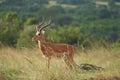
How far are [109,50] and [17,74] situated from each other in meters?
4.28

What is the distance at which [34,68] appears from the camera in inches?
308

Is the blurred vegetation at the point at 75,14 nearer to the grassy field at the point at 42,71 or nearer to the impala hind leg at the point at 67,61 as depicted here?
the grassy field at the point at 42,71

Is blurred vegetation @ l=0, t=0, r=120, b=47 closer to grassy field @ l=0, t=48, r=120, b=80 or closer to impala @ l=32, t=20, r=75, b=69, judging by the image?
grassy field @ l=0, t=48, r=120, b=80

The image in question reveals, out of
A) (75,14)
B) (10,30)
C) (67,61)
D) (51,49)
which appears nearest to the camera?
(67,61)

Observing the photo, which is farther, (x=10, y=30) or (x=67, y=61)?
(x=10, y=30)

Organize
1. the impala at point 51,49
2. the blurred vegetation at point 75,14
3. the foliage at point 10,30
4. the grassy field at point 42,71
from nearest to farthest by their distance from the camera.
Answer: the grassy field at point 42,71 < the impala at point 51,49 < the foliage at point 10,30 < the blurred vegetation at point 75,14

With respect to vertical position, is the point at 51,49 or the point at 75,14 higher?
the point at 51,49

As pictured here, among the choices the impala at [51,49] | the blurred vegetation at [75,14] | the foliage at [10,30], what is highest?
the impala at [51,49]

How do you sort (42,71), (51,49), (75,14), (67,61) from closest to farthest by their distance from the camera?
(42,71), (67,61), (51,49), (75,14)

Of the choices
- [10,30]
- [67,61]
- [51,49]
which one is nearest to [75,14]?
[10,30]

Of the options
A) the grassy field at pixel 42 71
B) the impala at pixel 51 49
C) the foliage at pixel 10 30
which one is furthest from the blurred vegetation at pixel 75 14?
the impala at pixel 51 49

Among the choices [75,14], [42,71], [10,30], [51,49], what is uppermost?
[42,71]

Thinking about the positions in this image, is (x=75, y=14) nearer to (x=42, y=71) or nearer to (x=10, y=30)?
(x=10, y=30)

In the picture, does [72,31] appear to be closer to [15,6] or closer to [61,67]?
[61,67]
